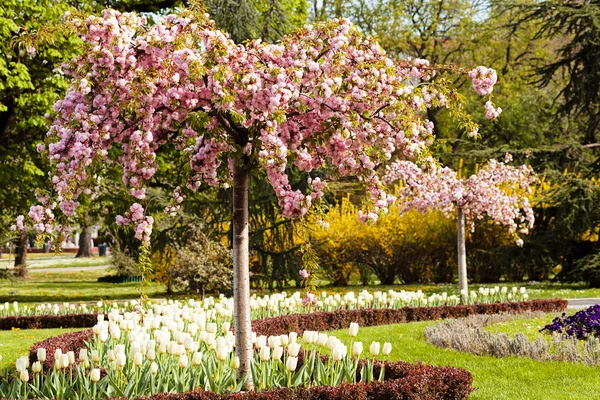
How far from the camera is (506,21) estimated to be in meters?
35.8

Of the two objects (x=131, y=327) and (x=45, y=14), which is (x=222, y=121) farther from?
(x=45, y=14)

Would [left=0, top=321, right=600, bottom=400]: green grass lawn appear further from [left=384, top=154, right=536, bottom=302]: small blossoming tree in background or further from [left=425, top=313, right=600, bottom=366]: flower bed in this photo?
[left=384, top=154, right=536, bottom=302]: small blossoming tree in background

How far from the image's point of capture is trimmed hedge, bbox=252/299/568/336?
1181 centimetres

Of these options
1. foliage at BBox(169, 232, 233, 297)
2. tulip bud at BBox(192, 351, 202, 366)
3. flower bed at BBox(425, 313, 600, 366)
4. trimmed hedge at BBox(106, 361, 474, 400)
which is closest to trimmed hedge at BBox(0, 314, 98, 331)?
foliage at BBox(169, 232, 233, 297)

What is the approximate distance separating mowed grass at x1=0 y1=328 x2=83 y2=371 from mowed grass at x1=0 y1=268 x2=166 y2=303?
18.4ft

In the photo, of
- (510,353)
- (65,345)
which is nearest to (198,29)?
(65,345)

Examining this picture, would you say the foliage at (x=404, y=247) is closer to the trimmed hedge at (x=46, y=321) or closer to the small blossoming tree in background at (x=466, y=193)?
the small blossoming tree in background at (x=466, y=193)

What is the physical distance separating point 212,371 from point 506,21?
32.9 metres

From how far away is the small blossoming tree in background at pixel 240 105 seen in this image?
5.35 meters

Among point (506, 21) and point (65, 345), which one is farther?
point (506, 21)

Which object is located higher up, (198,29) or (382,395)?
(198,29)

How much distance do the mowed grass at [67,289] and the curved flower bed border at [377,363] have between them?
24.0 ft

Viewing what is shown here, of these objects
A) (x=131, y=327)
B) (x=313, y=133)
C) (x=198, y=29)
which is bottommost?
(x=131, y=327)

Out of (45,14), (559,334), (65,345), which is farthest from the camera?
(45,14)
